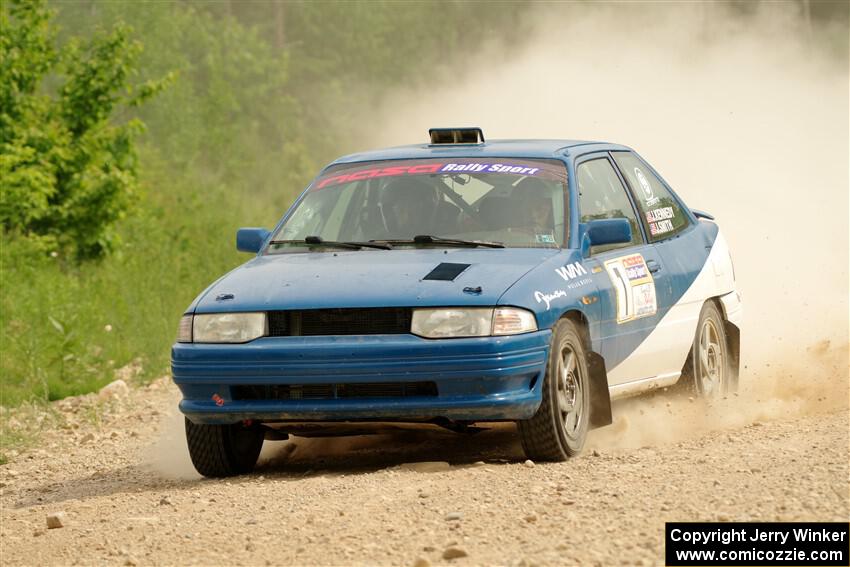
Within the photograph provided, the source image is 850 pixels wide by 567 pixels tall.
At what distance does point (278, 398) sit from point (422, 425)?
69cm

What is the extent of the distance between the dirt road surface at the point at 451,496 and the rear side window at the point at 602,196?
1.11 m

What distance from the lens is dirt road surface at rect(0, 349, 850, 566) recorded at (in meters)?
5.54

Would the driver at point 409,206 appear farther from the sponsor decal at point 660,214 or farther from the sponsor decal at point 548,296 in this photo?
the sponsor decal at point 660,214

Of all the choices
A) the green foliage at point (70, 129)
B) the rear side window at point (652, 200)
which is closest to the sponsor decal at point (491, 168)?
the rear side window at point (652, 200)

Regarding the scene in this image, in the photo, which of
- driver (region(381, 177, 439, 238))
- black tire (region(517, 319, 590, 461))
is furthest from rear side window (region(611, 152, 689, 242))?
black tire (region(517, 319, 590, 461))

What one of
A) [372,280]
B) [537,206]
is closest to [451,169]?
[537,206]

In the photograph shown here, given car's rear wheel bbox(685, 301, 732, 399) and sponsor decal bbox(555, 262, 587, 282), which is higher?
sponsor decal bbox(555, 262, 587, 282)

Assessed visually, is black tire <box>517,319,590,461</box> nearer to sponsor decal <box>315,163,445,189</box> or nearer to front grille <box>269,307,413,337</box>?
front grille <box>269,307,413,337</box>

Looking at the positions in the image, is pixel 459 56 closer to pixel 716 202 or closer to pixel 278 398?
pixel 716 202

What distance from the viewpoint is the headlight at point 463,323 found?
6926mm

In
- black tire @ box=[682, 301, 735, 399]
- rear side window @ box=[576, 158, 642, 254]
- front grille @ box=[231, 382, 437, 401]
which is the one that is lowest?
black tire @ box=[682, 301, 735, 399]

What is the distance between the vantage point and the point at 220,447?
24.9 ft

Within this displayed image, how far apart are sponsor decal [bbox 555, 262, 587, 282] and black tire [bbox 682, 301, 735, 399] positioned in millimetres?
1613

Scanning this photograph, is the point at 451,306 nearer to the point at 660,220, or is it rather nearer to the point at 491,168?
the point at 491,168
